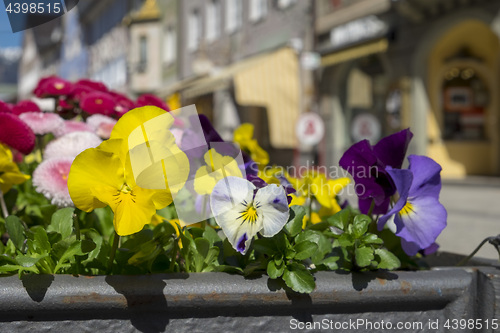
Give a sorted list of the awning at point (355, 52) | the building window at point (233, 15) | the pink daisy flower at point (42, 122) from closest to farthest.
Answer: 1. the pink daisy flower at point (42, 122)
2. the awning at point (355, 52)
3. the building window at point (233, 15)

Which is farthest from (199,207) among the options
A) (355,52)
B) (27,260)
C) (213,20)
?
(213,20)

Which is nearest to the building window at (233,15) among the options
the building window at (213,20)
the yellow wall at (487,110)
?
the building window at (213,20)

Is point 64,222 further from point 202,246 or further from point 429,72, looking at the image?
point 429,72

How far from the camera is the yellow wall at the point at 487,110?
1184 cm

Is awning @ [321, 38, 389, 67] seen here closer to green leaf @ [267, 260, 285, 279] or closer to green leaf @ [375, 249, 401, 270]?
green leaf @ [375, 249, 401, 270]

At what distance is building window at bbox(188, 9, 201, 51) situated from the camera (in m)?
18.7

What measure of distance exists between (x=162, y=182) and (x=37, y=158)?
816 mm

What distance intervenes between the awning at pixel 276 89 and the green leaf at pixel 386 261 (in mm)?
12407

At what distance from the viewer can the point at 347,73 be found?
13562 mm

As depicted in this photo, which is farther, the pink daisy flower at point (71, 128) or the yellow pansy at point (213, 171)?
the pink daisy flower at point (71, 128)

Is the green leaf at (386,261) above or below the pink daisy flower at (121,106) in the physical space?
below

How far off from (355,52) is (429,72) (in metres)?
1.58

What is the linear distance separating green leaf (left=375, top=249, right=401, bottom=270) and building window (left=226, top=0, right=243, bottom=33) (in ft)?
51.1

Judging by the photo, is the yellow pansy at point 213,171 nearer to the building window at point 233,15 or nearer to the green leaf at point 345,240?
the green leaf at point 345,240
